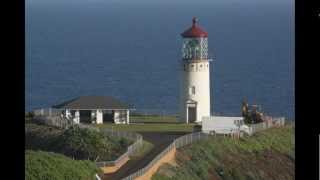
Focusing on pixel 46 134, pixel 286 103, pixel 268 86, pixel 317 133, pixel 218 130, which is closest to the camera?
pixel 317 133

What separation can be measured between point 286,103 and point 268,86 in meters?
6.12

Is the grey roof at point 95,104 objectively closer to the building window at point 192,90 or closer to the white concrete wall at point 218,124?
the building window at point 192,90

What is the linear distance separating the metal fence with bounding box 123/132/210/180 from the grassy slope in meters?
0.10

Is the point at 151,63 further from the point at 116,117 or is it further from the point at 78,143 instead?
the point at 78,143

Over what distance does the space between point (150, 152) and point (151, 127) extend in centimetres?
288

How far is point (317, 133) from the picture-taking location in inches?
75.4

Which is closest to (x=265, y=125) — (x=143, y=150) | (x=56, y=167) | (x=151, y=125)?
(x=151, y=125)

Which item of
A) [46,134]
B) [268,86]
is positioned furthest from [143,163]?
[268,86]

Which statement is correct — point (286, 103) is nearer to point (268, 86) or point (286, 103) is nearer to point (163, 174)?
point (268, 86)

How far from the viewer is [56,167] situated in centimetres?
1270

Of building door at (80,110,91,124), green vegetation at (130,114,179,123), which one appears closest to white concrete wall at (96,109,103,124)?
building door at (80,110,91,124)

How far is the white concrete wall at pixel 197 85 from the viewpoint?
1930 cm

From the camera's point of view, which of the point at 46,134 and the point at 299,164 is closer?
the point at 299,164

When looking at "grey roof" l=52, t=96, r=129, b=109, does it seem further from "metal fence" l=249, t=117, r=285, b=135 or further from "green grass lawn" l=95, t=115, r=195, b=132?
"metal fence" l=249, t=117, r=285, b=135
